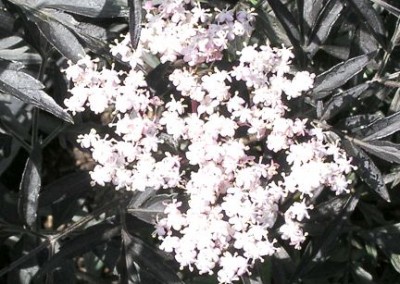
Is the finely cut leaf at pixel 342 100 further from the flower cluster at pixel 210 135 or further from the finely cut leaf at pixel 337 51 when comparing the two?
the finely cut leaf at pixel 337 51

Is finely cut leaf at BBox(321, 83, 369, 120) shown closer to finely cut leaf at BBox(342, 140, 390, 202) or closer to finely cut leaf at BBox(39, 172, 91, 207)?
finely cut leaf at BBox(342, 140, 390, 202)

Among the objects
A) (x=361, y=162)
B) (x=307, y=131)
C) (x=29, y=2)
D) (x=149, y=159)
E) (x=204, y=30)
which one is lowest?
(x=361, y=162)

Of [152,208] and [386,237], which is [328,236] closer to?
[386,237]

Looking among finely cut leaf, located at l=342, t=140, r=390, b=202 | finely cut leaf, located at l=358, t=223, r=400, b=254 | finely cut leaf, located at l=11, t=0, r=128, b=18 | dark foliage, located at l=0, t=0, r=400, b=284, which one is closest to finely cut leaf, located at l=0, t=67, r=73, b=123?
dark foliage, located at l=0, t=0, r=400, b=284

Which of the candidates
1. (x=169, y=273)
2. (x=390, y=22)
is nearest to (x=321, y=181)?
(x=169, y=273)

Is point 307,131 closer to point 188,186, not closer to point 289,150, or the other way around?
point 289,150

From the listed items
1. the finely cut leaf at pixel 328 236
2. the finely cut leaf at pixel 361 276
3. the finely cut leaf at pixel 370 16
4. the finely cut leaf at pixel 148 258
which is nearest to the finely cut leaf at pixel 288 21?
the finely cut leaf at pixel 370 16

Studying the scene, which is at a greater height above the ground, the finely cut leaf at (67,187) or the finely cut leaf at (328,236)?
the finely cut leaf at (67,187)
